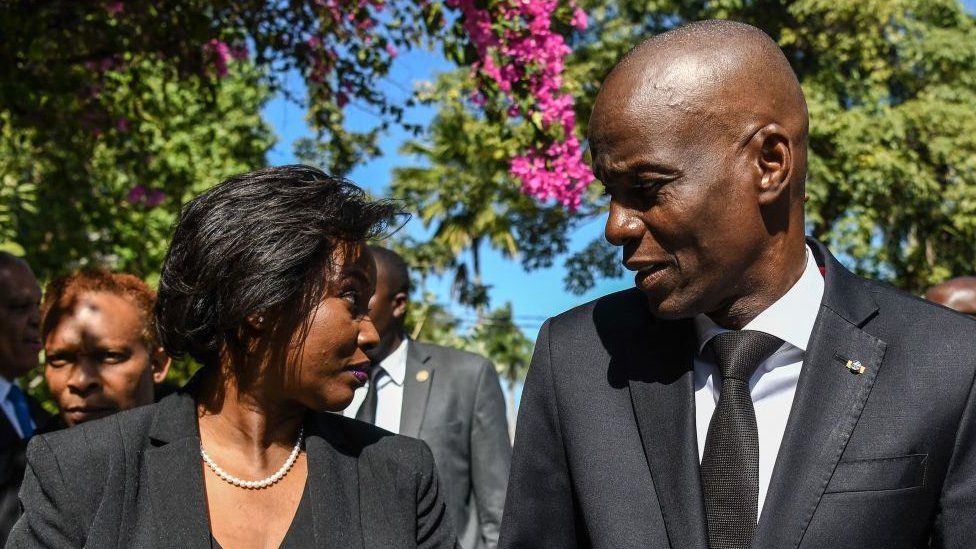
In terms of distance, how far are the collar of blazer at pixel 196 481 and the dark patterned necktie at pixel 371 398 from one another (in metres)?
2.69

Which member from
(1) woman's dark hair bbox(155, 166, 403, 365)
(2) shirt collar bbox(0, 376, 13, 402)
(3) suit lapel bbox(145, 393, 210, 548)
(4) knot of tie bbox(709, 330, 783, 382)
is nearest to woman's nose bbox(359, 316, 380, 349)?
(1) woman's dark hair bbox(155, 166, 403, 365)

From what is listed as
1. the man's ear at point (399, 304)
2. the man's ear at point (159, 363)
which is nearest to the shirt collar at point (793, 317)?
the man's ear at point (159, 363)

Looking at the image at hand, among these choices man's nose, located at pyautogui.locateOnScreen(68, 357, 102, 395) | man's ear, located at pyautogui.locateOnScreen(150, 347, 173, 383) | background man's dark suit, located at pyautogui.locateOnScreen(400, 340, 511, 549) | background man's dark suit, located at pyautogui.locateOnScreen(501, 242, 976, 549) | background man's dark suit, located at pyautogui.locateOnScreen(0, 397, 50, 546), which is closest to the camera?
background man's dark suit, located at pyautogui.locateOnScreen(501, 242, 976, 549)

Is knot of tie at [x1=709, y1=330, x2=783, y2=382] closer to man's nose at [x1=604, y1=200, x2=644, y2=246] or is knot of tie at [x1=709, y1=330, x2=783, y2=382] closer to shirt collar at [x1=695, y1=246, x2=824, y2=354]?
shirt collar at [x1=695, y1=246, x2=824, y2=354]

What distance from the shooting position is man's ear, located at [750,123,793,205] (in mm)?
2242

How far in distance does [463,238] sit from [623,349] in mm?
20513

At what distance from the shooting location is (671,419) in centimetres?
234

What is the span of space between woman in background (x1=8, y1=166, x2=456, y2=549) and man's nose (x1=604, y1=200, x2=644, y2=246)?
0.84 m

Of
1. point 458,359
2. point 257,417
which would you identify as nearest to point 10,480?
point 257,417

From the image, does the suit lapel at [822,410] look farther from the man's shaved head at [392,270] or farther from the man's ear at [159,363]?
the man's shaved head at [392,270]

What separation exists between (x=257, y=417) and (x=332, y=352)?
0.27 meters

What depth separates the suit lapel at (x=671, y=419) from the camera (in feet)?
7.29

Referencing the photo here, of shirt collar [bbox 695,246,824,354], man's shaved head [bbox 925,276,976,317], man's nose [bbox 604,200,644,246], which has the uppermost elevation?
man's shaved head [bbox 925,276,976,317]

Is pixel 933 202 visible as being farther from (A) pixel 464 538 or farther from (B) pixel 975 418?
(B) pixel 975 418
